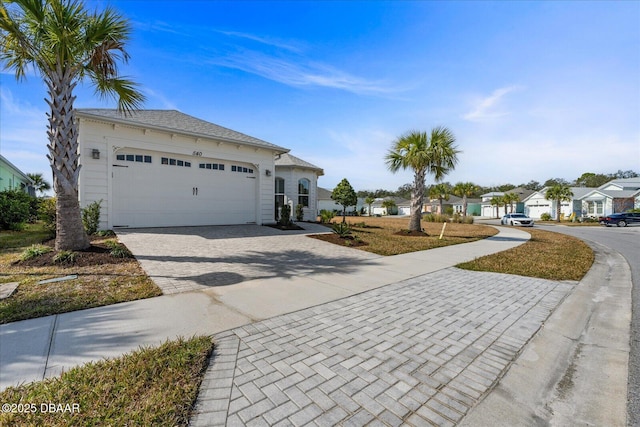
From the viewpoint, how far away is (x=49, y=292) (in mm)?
4352

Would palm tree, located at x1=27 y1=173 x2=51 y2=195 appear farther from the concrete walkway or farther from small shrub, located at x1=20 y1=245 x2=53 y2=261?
the concrete walkway

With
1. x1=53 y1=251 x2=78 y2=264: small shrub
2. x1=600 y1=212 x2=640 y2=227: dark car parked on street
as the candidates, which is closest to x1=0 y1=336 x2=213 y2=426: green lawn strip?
x1=53 y1=251 x2=78 y2=264: small shrub

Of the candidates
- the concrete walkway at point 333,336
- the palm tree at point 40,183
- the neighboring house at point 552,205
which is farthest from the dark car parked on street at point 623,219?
the palm tree at point 40,183

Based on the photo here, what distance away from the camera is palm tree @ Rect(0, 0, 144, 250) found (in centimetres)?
595

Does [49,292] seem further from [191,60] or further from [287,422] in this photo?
[191,60]

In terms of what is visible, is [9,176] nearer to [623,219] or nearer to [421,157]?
[421,157]

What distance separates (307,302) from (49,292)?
4.03 metres

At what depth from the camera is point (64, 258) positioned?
19.6ft

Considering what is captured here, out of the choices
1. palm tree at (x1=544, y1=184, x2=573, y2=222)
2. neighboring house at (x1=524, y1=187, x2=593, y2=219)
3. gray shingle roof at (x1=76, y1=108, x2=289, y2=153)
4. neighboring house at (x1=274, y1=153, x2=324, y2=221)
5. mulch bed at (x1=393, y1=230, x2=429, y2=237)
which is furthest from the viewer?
neighboring house at (x1=524, y1=187, x2=593, y2=219)

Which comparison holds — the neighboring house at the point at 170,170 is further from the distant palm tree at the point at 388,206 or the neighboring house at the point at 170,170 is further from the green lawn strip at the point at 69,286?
the distant palm tree at the point at 388,206

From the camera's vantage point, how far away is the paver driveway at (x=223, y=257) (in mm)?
5516

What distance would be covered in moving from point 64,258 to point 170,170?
7.18 metres

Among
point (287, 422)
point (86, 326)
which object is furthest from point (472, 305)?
point (86, 326)

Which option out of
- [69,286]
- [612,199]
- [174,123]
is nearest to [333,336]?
[69,286]
